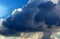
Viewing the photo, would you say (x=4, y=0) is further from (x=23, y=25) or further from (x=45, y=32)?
(x=45, y=32)

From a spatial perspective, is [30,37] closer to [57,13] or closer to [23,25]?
[23,25]

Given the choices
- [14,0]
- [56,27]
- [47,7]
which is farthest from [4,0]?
[56,27]

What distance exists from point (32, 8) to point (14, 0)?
1.70ft

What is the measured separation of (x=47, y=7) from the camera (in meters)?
5.49

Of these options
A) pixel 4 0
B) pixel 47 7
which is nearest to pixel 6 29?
pixel 4 0

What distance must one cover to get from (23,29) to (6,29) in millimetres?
432

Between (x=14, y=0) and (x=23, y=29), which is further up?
(x=14, y=0)

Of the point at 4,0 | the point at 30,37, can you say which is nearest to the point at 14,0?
the point at 4,0

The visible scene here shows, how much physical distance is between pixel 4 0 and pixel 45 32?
4.36 feet

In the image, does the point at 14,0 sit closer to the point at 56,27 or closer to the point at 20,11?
the point at 20,11

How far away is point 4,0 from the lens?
18.5 ft

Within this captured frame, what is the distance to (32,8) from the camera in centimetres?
550

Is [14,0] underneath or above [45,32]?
above

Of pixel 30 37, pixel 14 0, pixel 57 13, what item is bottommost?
pixel 30 37
